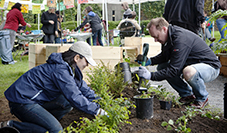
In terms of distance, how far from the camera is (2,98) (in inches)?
138

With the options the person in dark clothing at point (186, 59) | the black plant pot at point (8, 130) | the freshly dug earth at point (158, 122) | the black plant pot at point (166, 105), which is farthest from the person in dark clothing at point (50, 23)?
the black plant pot at point (8, 130)

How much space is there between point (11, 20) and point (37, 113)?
567 cm

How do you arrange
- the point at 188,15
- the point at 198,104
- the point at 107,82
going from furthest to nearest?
the point at 188,15, the point at 107,82, the point at 198,104

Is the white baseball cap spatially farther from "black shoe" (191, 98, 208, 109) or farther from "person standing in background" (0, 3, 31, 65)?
"person standing in background" (0, 3, 31, 65)

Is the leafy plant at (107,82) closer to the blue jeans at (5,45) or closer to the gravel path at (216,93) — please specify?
the gravel path at (216,93)

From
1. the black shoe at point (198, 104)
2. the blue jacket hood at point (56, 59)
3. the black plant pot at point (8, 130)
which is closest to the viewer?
the black plant pot at point (8, 130)

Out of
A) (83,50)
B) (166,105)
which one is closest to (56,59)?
(83,50)

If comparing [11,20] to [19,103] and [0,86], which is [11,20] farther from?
[19,103]

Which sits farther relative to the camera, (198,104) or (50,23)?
(50,23)

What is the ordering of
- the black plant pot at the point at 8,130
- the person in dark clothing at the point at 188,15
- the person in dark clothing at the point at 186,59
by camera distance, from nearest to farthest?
the black plant pot at the point at 8,130
the person in dark clothing at the point at 186,59
the person in dark clothing at the point at 188,15

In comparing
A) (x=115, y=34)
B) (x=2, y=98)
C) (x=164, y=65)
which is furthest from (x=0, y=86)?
(x=115, y=34)

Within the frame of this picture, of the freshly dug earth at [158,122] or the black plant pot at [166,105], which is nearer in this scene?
the freshly dug earth at [158,122]

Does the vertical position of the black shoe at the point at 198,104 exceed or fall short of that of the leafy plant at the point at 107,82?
it falls short

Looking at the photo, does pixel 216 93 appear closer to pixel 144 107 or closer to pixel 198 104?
pixel 198 104
